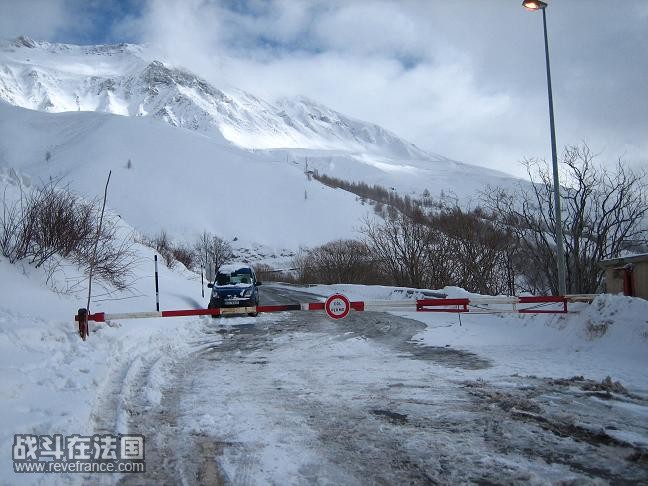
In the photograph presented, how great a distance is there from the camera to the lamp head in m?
11.1

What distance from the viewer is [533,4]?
11133 millimetres

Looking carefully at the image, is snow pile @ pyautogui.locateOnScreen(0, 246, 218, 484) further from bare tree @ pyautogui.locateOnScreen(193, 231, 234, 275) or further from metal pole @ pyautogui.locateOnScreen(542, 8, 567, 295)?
bare tree @ pyautogui.locateOnScreen(193, 231, 234, 275)

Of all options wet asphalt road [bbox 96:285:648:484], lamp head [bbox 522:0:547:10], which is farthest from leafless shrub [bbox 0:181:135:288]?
lamp head [bbox 522:0:547:10]

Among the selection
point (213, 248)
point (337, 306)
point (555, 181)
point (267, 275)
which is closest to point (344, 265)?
point (267, 275)

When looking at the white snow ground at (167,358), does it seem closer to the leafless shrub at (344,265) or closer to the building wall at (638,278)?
the building wall at (638,278)

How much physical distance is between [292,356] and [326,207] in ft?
349

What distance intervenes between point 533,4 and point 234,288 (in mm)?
12353

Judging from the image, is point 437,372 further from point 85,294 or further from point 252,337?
point 85,294

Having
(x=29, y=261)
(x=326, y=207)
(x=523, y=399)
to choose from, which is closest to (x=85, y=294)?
(x=29, y=261)

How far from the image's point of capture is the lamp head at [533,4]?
36.4 ft

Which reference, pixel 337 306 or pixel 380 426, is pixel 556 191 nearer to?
pixel 337 306

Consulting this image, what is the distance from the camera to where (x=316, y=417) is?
5.00m

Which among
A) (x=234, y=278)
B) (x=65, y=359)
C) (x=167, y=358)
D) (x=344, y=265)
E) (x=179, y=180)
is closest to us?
(x=65, y=359)

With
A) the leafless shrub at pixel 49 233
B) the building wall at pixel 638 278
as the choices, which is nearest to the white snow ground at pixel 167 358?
the leafless shrub at pixel 49 233
